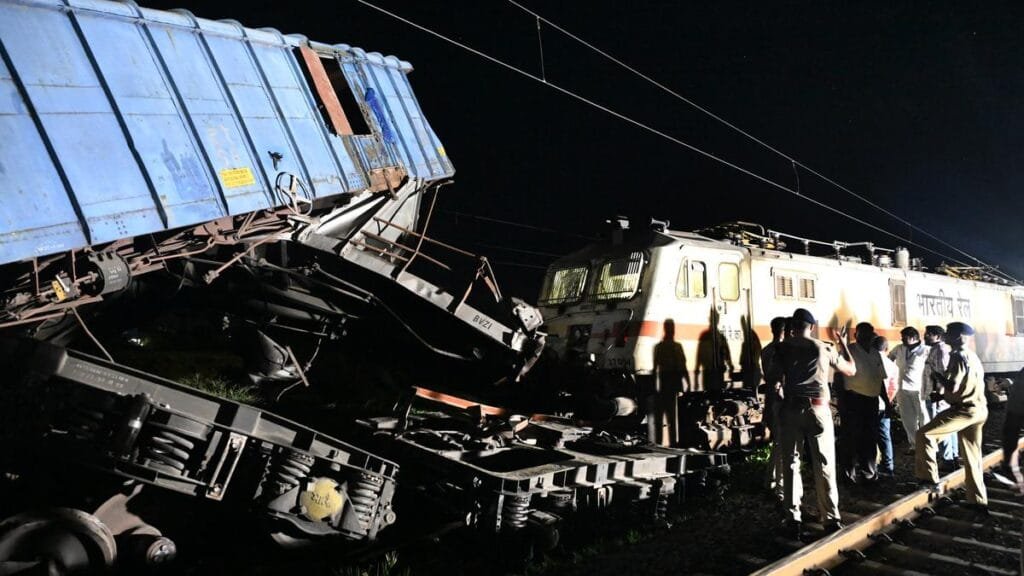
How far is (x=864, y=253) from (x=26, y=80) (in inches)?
546

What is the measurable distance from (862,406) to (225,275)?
7498mm

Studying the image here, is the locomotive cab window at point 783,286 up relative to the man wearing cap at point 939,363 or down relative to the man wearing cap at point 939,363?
up

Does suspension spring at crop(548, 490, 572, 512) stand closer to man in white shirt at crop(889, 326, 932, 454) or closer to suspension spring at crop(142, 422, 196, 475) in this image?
suspension spring at crop(142, 422, 196, 475)

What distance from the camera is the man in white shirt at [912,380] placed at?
845 cm

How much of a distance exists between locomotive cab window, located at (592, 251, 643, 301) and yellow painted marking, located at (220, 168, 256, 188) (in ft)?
18.4

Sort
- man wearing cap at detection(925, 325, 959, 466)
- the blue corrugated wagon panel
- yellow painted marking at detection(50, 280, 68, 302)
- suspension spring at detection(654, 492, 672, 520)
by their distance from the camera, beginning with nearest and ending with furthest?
the blue corrugated wagon panel
yellow painted marking at detection(50, 280, 68, 302)
suspension spring at detection(654, 492, 672, 520)
man wearing cap at detection(925, 325, 959, 466)

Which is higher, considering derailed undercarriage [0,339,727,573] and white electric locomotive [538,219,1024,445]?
white electric locomotive [538,219,1024,445]

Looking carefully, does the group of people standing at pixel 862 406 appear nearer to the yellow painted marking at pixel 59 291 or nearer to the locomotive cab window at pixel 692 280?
the locomotive cab window at pixel 692 280

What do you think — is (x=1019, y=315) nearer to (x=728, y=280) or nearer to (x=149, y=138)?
(x=728, y=280)

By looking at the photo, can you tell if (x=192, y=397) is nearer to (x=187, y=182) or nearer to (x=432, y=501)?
(x=187, y=182)

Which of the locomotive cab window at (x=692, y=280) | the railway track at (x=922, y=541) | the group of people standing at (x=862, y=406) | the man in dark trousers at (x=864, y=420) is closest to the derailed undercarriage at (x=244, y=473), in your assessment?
the group of people standing at (x=862, y=406)

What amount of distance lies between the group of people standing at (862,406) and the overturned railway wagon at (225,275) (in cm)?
137

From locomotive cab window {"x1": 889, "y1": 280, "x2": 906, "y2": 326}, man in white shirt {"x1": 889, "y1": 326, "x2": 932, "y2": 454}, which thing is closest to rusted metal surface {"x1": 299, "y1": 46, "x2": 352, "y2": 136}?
man in white shirt {"x1": 889, "y1": 326, "x2": 932, "y2": 454}

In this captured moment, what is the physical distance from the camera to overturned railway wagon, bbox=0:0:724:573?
3.90 meters
